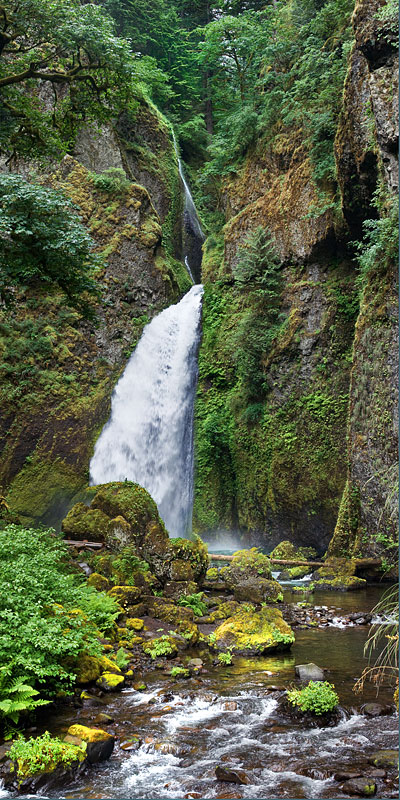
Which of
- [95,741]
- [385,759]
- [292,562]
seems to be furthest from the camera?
[292,562]

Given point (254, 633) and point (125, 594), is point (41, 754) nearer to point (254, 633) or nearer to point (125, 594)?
point (254, 633)

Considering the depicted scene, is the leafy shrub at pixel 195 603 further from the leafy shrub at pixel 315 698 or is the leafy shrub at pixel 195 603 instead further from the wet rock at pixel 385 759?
the wet rock at pixel 385 759

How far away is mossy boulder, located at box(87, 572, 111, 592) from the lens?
793 cm

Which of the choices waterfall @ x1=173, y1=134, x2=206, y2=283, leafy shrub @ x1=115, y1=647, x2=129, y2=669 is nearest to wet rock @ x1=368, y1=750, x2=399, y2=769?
leafy shrub @ x1=115, y1=647, x2=129, y2=669

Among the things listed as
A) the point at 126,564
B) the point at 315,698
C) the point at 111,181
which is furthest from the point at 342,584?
the point at 111,181

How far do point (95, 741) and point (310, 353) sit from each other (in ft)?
42.1

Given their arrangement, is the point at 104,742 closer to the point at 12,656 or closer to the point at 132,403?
the point at 12,656

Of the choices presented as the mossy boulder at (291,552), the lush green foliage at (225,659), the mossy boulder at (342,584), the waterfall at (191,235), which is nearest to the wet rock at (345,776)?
the lush green foliage at (225,659)

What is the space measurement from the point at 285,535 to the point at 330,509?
1789 millimetres

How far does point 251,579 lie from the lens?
9.73m

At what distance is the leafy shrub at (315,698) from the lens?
487 centimetres

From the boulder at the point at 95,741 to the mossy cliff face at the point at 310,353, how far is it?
682 centimetres

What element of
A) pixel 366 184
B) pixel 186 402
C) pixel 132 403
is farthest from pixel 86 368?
pixel 366 184

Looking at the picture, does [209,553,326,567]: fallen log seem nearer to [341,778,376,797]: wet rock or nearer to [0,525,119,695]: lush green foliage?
[0,525,119,695]: lush green foliage
